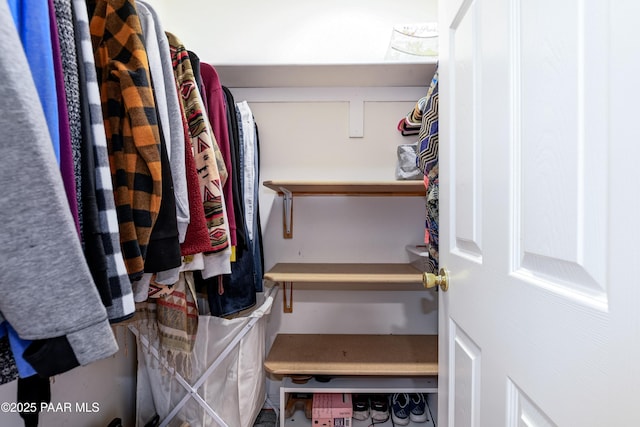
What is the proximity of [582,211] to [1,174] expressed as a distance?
0.68 m

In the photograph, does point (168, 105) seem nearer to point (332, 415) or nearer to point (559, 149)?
point (559, 149)

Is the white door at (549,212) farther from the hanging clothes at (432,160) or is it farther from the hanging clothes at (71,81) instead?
the hanging clothes at (71,81)

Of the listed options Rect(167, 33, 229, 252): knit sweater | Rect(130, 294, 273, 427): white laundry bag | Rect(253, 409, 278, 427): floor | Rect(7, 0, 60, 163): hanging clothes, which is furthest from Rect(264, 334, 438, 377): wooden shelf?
Rect(7, 0, 60, 163): hanging clothes

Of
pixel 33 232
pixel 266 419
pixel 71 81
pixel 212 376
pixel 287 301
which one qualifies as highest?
pixel 71 81

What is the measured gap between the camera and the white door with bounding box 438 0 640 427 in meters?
0.31

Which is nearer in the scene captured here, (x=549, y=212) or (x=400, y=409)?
(x=549, y=212)

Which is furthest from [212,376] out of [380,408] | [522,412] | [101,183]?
[522,412]

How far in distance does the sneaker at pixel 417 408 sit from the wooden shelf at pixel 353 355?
10.1 inches

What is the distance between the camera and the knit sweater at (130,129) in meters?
0.62

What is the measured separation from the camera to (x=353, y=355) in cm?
139

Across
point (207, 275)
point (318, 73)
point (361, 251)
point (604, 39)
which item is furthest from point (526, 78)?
point (361, 251)

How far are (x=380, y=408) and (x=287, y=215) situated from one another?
40.9 inches

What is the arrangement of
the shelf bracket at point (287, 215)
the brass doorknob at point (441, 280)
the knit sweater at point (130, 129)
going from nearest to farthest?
the knit sweater at point (130, 129)
the brass doorknob at point (441, 280)
the shelf bracket at point (287, 215)

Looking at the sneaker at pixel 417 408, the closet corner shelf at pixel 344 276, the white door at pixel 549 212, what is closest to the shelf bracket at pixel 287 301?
the closet corner shelf at pixel 344 276
